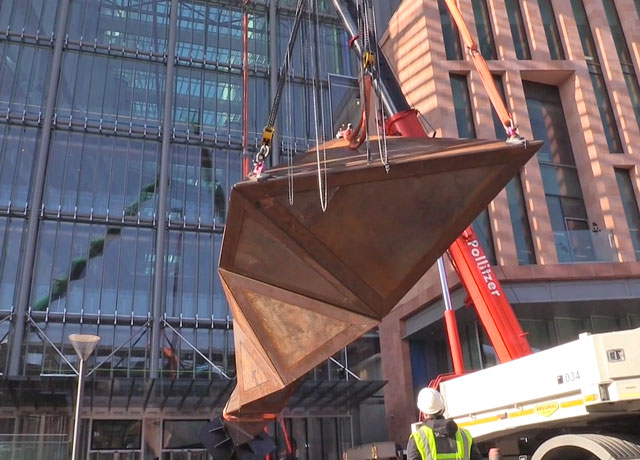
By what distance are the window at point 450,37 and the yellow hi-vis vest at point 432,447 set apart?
71.7 ft

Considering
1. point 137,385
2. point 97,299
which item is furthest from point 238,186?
point 97,299

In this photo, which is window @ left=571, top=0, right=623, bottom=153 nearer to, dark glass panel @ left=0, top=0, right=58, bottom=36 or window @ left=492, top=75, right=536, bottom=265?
window @ left=492, top=75, right=536, bottom=265

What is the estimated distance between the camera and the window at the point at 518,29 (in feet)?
82.1

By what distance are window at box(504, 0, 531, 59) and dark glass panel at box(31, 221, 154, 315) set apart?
17.6m

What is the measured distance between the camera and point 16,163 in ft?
93.9

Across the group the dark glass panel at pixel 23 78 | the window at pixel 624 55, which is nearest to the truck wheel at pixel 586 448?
the window at pixel 624 55

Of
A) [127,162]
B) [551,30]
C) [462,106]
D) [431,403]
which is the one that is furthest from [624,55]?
[431,403]

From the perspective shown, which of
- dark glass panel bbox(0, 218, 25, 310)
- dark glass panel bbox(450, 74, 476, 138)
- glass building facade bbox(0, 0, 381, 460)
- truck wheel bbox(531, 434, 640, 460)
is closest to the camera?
truck wheel bbox(531, 434, 640, 460)

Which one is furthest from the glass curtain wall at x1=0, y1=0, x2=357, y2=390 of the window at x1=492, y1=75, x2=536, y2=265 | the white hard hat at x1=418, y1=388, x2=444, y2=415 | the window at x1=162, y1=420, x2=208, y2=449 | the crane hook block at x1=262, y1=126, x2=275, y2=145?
the white hard hat at x1=418, y1=388, x2=444, y2=415

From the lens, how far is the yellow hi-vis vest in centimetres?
420

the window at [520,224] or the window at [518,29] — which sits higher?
the window at [518,29]

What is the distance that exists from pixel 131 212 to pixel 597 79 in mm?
20429

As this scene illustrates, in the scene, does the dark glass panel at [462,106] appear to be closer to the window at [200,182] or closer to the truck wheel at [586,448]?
the window at [200,182]

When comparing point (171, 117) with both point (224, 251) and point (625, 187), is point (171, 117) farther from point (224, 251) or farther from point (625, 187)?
point (224, 251)
